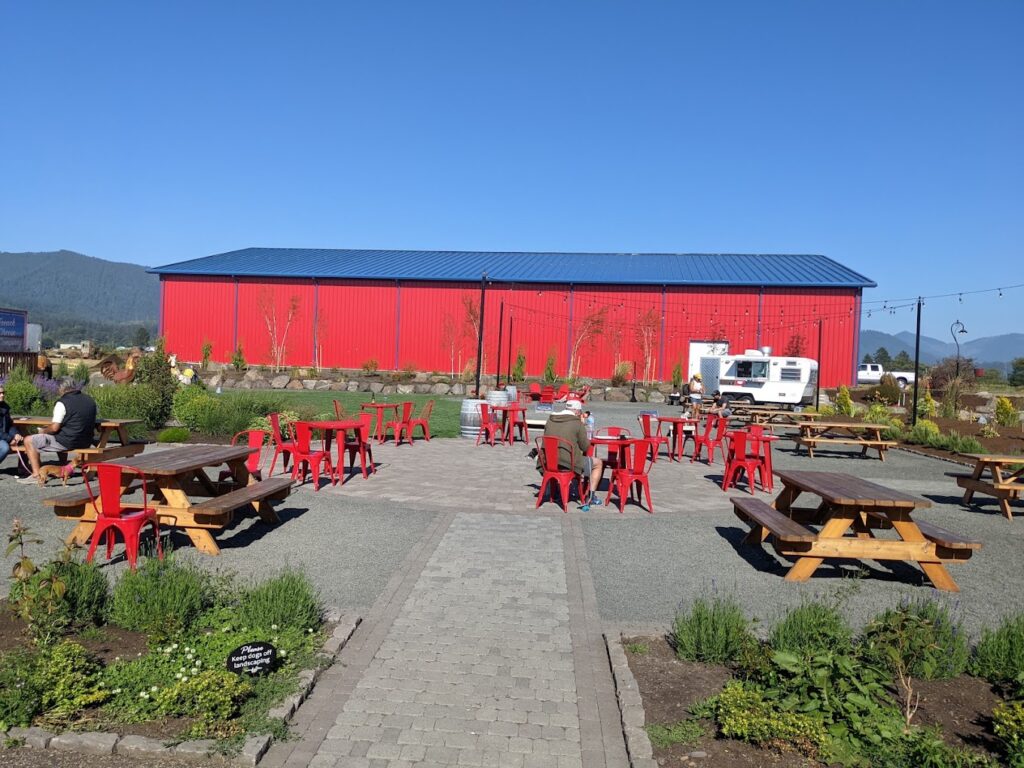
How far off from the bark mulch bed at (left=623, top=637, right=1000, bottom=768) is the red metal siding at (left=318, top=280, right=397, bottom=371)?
35.3 metres

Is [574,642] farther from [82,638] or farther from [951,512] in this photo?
[951,512]

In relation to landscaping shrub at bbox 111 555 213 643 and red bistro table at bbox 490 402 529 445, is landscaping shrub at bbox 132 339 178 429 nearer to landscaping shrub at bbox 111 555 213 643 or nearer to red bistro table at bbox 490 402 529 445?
red bistro table at bbox 490 402 529 445

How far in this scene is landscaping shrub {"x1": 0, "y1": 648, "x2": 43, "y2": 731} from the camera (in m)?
3.59

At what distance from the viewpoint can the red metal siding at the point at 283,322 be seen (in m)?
39.8

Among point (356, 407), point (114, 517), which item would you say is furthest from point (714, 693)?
point (356, 407)

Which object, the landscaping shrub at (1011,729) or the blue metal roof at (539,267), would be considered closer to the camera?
the landscaping shrub at (1011,729)

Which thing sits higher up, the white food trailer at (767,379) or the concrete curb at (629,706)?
the white food trailer at (767,379)

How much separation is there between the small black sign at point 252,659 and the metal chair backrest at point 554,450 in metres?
5.26

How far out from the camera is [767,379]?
93.8 feet

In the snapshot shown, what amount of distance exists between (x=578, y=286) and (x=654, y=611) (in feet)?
110

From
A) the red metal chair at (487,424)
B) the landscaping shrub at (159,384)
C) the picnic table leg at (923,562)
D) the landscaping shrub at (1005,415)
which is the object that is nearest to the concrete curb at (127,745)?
the picnic table leg at (923,562)

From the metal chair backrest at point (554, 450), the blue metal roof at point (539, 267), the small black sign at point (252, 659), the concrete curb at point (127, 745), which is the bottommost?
the concrete curb at point (127, 745)

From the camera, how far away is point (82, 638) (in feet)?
15.0

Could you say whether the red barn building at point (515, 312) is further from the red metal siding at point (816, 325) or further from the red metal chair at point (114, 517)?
the red metal chair at point (114, 517)
